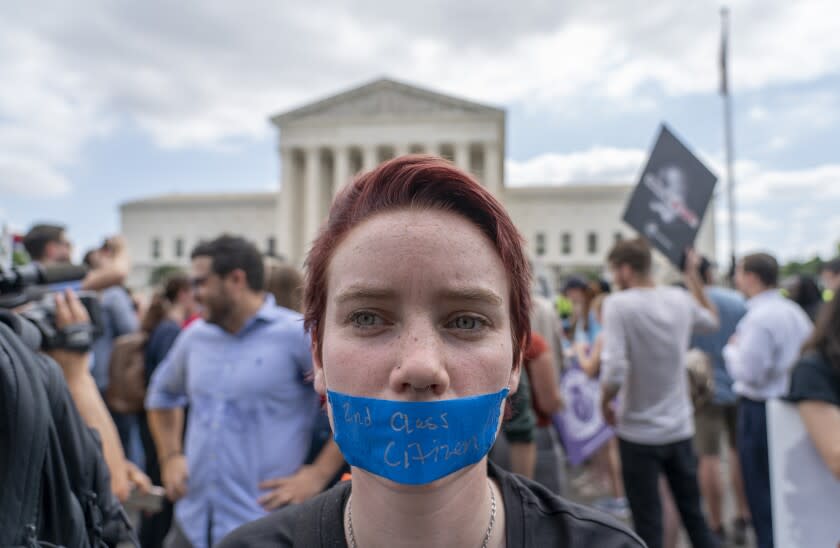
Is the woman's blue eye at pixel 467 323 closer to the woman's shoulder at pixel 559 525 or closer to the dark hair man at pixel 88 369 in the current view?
A: the woman's shoulder at pixel 559 525

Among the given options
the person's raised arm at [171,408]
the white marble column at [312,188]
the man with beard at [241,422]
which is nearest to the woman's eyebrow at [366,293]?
the man with beard at [241,422]

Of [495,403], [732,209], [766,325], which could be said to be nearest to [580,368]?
[766,325]

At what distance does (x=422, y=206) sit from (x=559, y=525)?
0.65 meters

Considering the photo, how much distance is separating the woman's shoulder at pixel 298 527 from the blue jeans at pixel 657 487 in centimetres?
277

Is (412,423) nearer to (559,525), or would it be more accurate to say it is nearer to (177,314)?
(559,525)

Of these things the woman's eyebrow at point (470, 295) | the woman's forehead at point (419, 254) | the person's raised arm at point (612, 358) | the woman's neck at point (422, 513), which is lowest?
the person's raised arm at point (612, 358)

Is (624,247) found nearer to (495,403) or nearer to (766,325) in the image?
(766,325)

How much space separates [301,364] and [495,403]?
177 centimetres

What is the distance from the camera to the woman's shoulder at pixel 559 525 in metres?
1.10

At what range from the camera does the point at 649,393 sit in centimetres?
354

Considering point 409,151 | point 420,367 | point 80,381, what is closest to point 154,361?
point 80,381

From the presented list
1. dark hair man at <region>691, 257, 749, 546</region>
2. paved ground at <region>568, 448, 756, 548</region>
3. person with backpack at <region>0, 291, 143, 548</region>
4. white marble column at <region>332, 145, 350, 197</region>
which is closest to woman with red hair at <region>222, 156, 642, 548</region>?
person with backpack at <region>0, 291, 143, 548</region>

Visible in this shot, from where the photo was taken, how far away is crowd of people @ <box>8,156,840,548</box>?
3.32ft

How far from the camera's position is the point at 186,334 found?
→ 290 cm
